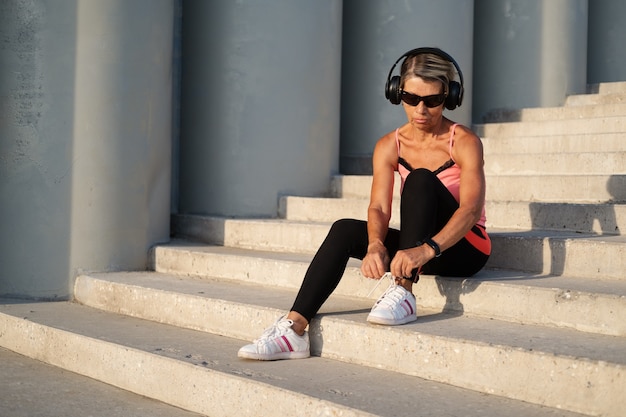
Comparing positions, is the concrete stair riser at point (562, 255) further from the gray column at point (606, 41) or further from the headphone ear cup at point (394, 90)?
the gray column at point (606, 41)

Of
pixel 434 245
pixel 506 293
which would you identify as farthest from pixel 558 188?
pixel 434 245

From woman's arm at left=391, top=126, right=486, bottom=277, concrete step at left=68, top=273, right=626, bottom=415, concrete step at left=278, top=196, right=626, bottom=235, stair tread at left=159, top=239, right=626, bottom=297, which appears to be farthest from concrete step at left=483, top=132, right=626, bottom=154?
concrete step at left=68, top=273, right=626, bottom=415

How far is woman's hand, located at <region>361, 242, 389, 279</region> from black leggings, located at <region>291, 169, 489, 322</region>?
9 cm

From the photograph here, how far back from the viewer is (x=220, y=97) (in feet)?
19.5

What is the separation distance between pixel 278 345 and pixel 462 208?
0.98 metres

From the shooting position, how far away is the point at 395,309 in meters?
3.30

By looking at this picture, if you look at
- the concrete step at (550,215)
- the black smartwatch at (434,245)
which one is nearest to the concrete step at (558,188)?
the concrete step at (550,215)

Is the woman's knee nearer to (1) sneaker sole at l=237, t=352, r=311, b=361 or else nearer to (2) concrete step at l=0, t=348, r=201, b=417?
(1) sneaker sole at l=237, t=352, r=311, b=361

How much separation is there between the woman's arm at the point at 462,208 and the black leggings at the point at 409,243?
0.22 feet

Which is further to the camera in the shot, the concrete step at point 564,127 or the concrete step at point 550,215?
the concrete step at point 564,127

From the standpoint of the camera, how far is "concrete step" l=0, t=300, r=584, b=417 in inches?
109

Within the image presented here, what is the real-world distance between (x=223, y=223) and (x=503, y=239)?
2.21 m

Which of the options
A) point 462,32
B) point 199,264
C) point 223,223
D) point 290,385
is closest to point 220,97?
point 223,223

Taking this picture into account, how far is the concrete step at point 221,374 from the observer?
2762 mm
